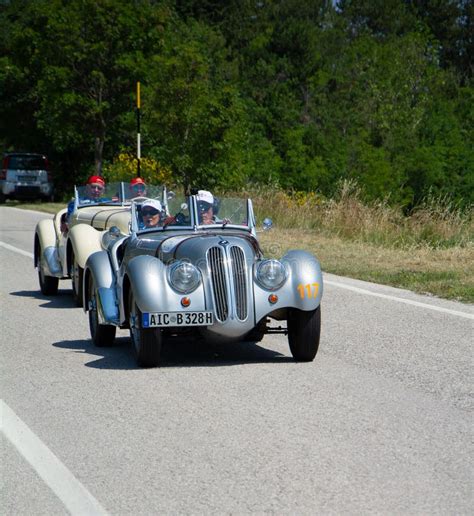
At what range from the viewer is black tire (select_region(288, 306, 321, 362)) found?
889cm

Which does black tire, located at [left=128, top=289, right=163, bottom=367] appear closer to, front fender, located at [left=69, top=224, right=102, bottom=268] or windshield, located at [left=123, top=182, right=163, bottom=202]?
front fender, located at [left=69, top=224, right=102, bottom=268]

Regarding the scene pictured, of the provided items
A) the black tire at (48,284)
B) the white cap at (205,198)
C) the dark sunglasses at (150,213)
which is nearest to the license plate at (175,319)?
the white cap at (205,198)

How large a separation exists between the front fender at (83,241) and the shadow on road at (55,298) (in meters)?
0.60

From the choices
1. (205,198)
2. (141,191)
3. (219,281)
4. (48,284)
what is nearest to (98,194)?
(141,191)

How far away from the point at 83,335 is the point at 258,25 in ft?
232

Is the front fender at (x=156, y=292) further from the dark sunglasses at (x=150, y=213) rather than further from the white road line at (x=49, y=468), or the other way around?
the white road line at (x=49, y=468)

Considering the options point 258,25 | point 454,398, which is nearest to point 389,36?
point 258,25

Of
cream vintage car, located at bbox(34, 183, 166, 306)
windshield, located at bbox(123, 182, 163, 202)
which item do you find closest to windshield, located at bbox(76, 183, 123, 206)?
cream vintage car, located at bbox(34, 183, 166, 306)

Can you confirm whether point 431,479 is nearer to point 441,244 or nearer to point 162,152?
point 441,244

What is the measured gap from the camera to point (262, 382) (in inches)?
319

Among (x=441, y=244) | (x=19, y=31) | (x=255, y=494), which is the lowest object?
(x=441, y=244)

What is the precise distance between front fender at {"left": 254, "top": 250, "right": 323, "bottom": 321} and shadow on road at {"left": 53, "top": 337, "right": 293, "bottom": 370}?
20.3 inches

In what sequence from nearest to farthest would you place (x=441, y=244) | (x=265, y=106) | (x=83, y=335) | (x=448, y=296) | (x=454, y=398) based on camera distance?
1. (x=454, y=398)
2. (x=83, y=335)
3. (x=448, y=296)
4. (x=441, y=244)
5. (x=265, y=106)

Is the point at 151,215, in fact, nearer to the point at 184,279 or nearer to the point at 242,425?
the point at 184,279
